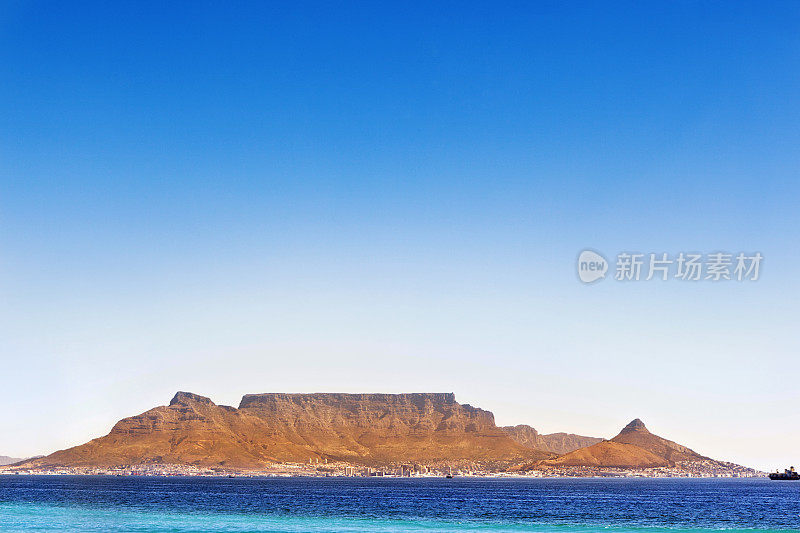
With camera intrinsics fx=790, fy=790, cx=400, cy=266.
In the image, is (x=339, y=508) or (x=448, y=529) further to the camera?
(x=339, y=508)

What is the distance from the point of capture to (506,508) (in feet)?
418

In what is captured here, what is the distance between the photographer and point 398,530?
83.1 meters

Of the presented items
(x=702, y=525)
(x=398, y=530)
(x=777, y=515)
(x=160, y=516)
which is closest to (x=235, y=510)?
(x=160, y=516)

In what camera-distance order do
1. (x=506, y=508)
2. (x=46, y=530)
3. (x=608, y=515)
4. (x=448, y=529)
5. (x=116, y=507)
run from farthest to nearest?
(x=506, y=508) < (x=116, y=507) < (x=608, y=515) < (x=448, y=529) < (x=46, y=530)

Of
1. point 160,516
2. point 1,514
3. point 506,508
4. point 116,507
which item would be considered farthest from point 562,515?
point 1,514

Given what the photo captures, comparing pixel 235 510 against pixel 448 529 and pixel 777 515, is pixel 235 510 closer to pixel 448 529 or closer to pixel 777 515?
pixel 448 529

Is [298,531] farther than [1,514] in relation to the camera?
No

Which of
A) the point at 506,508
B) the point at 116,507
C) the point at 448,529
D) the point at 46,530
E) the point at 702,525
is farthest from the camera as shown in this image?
the point at 506,508

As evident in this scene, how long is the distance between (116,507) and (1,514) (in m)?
21.7

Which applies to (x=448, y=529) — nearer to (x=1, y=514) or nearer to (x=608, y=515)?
(x=608, y=515)

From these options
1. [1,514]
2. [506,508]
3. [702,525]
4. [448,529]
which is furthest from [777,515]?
[1,514]

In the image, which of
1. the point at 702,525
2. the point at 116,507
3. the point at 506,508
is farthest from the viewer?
the point at 506,508

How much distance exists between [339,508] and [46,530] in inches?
2022

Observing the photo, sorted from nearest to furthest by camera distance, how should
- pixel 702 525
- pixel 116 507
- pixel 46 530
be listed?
pixel 46 530 → pixel 702 525 → pixel 116 507
